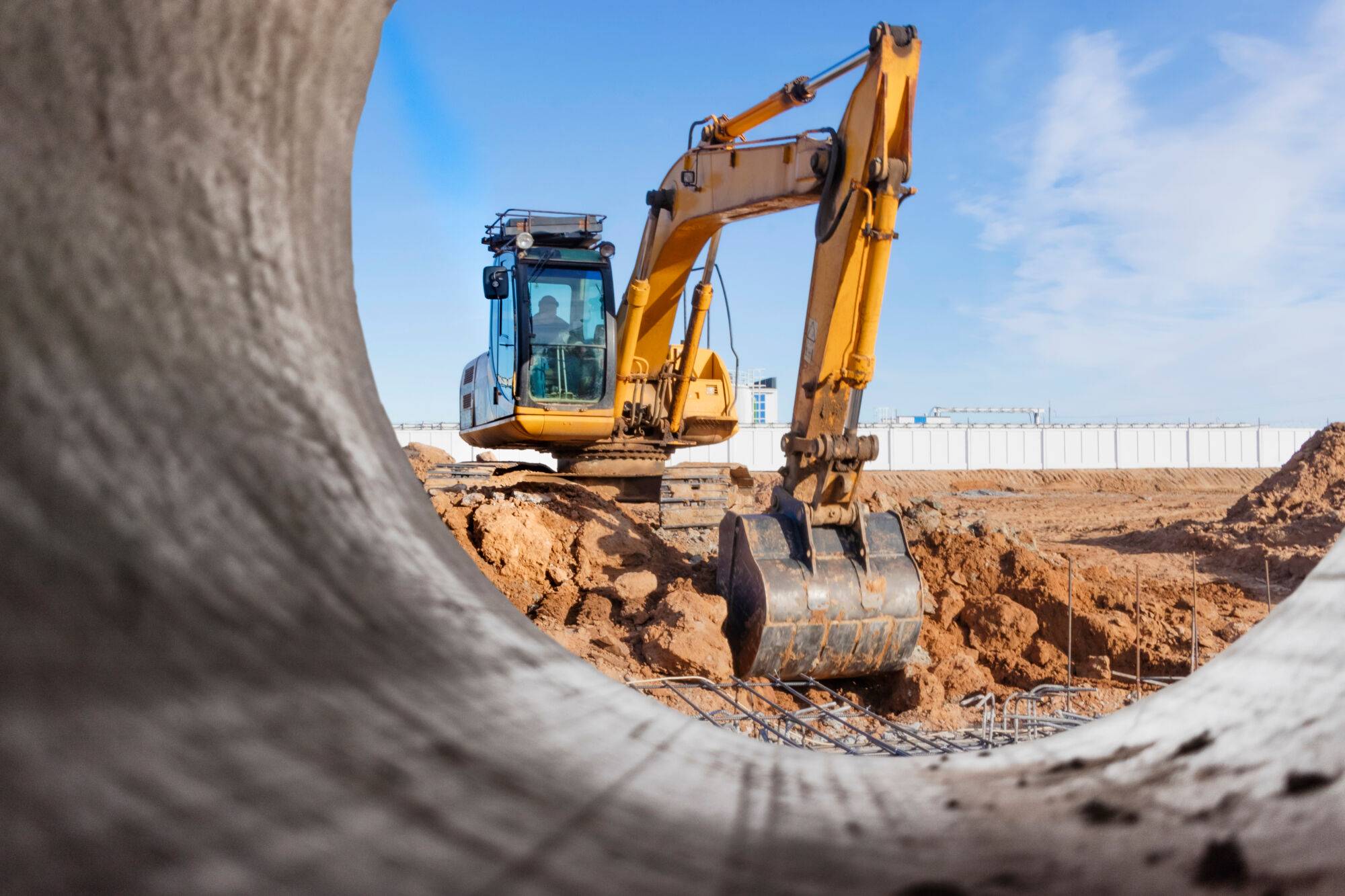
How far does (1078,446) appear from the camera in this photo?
117 ft

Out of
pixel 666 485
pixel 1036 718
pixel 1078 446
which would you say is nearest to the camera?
pixel 1036 718

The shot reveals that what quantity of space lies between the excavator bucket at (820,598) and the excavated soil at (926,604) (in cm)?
22

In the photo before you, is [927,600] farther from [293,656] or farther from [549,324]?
[293,656]

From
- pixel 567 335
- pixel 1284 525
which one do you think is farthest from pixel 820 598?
pixel 1284 525

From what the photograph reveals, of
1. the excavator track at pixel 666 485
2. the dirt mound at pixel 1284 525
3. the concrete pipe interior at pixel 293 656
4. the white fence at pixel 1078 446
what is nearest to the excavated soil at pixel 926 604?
the excavator track at pixel 666 485

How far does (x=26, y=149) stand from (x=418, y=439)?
30019 mm

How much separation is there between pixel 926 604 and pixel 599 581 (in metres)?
2.43

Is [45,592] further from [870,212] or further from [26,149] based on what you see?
[870,212]

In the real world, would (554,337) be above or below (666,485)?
above

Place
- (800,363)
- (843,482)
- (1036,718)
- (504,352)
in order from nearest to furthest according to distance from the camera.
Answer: (1036,718) < (843,482) < (800,363) < (504,352)

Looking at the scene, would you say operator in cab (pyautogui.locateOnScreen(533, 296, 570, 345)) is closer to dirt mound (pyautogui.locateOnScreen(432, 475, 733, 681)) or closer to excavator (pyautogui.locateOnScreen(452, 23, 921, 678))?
excavator (pyautogui.locateOnScreen(452, 23, 921, 678))

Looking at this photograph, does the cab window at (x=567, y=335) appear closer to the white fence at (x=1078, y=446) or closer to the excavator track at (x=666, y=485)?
the excavator track at (x=666, y=485)

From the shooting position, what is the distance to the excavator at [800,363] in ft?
18.9

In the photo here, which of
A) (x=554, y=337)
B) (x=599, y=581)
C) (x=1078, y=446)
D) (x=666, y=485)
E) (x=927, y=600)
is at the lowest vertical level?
(x=927, y=600)
